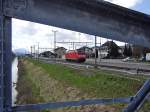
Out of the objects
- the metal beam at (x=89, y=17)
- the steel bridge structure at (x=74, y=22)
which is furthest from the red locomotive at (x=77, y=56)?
the metal beam at (x=89, y=17)

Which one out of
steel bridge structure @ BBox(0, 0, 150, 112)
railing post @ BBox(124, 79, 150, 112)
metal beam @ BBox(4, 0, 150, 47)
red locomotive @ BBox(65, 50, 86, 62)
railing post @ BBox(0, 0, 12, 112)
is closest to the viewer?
railing post @ BBox(0, 0, 12, 112)

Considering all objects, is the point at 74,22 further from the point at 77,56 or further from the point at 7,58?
the point at 77,56

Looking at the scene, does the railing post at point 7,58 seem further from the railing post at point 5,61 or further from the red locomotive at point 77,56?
the red locomotive at point 77,56

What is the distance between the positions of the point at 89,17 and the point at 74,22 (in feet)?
1.03

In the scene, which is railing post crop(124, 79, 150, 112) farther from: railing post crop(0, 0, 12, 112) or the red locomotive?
the red locomotive

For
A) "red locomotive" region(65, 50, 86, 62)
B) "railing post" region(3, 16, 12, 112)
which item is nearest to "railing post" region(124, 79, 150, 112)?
"railing post" region(3, 16, 12, 112)

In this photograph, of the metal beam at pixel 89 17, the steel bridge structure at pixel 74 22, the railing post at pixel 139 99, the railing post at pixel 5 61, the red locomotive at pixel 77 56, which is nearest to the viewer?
the railing post at pixel 5 61

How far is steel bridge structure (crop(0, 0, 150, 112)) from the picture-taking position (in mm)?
5727

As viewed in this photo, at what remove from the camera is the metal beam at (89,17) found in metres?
5.91

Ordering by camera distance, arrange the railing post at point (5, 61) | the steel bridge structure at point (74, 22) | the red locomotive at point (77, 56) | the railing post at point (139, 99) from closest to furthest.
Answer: the railing post at point (5, 61)
the steel bridge structure at point (74, 22)
the railing post at point (139, 99)
the red locomotive at point (77, 56)

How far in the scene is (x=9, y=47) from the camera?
5.71 m

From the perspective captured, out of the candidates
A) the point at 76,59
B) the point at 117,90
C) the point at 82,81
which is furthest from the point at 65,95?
the point at 76,59

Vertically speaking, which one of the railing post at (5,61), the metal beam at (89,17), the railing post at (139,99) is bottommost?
the railing post at (139,99)

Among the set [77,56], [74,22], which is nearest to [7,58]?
[74,22]
